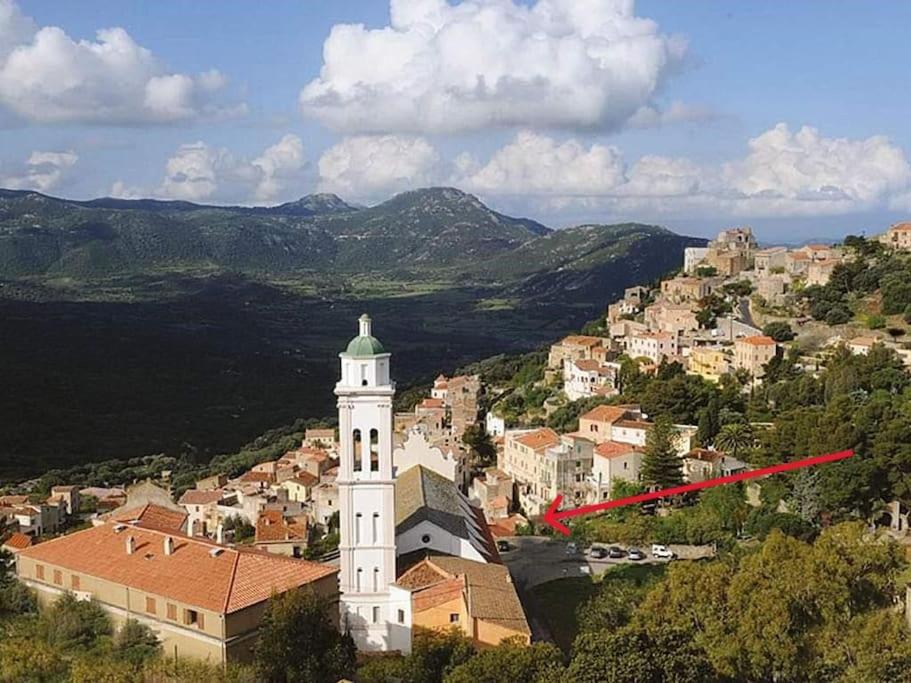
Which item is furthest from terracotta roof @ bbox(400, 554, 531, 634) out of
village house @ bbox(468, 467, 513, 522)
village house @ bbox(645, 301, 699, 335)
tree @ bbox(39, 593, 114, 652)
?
village house @ bbox(645, 301, 699, 335)

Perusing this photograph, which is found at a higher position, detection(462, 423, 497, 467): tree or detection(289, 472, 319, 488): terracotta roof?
detection(462, 423, 497, 467): tree

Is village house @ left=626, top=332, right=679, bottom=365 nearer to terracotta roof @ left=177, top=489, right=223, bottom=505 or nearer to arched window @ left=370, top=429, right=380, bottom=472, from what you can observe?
terracotta roof @ left=177, top=489, right=223, bottom=505

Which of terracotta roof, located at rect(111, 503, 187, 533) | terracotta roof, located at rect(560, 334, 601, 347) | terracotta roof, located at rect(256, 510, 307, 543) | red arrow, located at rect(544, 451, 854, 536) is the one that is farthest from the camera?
terracotta roof, located at rect(560, 334, 601, 347)

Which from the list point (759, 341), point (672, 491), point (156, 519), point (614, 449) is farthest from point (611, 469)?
point (156, 519)

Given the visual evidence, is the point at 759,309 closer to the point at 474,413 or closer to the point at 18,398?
the point at 474,413

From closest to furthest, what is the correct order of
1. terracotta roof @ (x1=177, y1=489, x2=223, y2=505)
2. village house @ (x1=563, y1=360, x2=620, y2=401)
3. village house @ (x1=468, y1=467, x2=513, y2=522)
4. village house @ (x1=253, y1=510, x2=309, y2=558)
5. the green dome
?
1. the green dome
2. village house @ (x1=253, y1=510, x2=309, y2=558)
3. village house @ (x1=468, y1=467, x2=513, y2=522)
4. terracotta roof @ (x1=177, y1=489, x2=223, y2=505)
5. village house @ (x1=563, y1=360, x2=620, y2=401)

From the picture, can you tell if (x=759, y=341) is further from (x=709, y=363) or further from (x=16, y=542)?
(x=16, y=542)

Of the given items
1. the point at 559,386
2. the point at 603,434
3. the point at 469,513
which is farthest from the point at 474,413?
the point at 469,513
